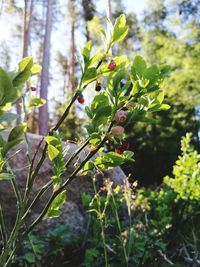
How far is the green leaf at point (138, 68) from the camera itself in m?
0.90

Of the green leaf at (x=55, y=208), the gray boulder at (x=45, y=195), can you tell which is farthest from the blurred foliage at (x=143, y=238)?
the green leaf at (x=55, y=208)

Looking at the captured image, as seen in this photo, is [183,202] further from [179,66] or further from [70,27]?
[70,27]

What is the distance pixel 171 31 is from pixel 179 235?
473 inches

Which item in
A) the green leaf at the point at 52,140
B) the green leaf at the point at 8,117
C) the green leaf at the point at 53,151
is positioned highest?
the green leaf at the point at 8,117

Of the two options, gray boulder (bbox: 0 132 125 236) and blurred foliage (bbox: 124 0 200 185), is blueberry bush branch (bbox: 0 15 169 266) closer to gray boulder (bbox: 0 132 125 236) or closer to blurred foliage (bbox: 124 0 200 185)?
gray boulder (bbox: 0 132 125 236)

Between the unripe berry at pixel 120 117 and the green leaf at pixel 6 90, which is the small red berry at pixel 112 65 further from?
the green leaf at pixel 6 90

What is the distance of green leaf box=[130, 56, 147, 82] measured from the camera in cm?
90

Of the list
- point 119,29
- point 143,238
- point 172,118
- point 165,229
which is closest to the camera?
point 119,29

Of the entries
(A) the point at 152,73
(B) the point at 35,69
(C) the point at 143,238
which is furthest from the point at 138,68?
(C) the point at 143,238

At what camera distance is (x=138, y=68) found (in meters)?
0.91

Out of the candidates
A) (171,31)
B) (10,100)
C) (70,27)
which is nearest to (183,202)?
(10,100)

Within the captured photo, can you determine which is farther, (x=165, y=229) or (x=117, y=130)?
(x=165, y=229)

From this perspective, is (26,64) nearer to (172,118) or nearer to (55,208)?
(55,208)

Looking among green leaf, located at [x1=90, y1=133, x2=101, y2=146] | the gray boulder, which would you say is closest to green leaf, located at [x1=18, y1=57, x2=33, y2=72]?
green leaf, located at [x1=90, y1=133, x2=101, y2=146]
